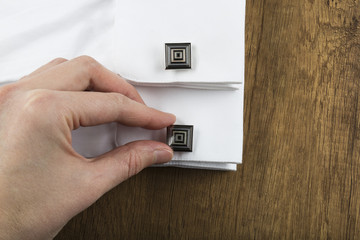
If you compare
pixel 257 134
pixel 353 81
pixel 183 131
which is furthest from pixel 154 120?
pixel 353 81

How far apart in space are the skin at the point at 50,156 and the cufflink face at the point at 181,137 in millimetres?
46

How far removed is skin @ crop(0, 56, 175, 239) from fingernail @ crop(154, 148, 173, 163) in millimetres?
20

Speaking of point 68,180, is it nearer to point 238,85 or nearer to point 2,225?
point 2,225

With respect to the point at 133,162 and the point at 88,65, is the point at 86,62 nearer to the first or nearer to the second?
the point at 88,65

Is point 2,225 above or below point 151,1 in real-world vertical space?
below

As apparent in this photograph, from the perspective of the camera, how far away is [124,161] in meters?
0.31

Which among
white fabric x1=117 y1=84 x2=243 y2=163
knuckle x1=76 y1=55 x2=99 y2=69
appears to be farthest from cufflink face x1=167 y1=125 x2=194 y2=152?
knuckle x1=76 y1=55 x2=99 y2=69

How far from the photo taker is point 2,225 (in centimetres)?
26

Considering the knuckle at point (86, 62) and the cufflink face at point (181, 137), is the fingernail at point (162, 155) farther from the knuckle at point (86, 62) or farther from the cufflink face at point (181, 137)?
the knuckle at point (86, 62)

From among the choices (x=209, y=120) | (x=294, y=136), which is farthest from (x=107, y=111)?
(x=294, y=136)

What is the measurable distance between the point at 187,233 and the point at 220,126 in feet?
0.51

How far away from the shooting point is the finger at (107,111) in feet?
0.95

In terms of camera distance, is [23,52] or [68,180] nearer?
[68,180]

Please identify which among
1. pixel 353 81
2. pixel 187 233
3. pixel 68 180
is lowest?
pixel 187 233
